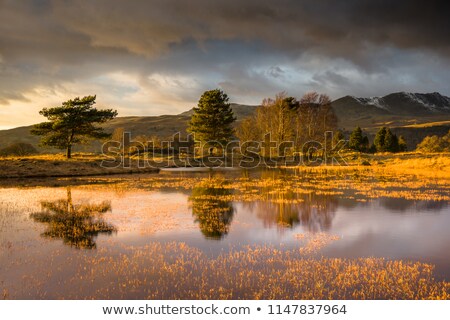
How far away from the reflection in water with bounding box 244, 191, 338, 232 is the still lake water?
59mm

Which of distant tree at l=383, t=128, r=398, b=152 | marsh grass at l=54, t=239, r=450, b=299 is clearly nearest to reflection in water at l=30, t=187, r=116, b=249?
marsh grass at l=54, t=239, r=450, b=299

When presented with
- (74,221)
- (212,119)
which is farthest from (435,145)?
(74,221)

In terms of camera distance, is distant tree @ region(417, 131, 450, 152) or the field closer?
the field

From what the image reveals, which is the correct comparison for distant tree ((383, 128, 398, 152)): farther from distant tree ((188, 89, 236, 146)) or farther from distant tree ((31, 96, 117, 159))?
distant tree ((31, 96, 117, 159))

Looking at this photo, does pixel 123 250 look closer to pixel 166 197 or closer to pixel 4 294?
pixel 4 294

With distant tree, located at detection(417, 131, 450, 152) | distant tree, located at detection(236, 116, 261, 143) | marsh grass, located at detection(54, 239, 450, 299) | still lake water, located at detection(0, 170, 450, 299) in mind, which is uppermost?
distant tree, located at detection(236, 116, 261, 143)

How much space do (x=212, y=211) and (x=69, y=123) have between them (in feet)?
146

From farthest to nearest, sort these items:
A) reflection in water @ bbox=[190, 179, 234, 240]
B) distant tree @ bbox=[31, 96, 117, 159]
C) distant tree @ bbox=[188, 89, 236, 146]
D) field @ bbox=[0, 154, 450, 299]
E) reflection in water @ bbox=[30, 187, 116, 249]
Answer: distant tree @ bbox=[188, 89, 236, 146]
distant tree @ bbox=[31, 96, 117, 159]
reflection in water @ bbox=[190, 179, 234, 240]
reflection in water @ bbox=[30, 187, 116, 249]
field @ bbox=[0, 154, 450, 299]

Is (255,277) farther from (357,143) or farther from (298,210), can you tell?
(357,143)

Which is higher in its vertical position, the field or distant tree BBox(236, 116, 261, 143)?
distant tree BBox(236, 116, 261, 143)

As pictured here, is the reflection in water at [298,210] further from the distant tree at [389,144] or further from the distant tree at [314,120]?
the distant tree at [389,144]

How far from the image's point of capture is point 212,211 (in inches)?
845

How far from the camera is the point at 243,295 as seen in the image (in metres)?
9.32

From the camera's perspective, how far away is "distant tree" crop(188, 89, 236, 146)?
76.3m
